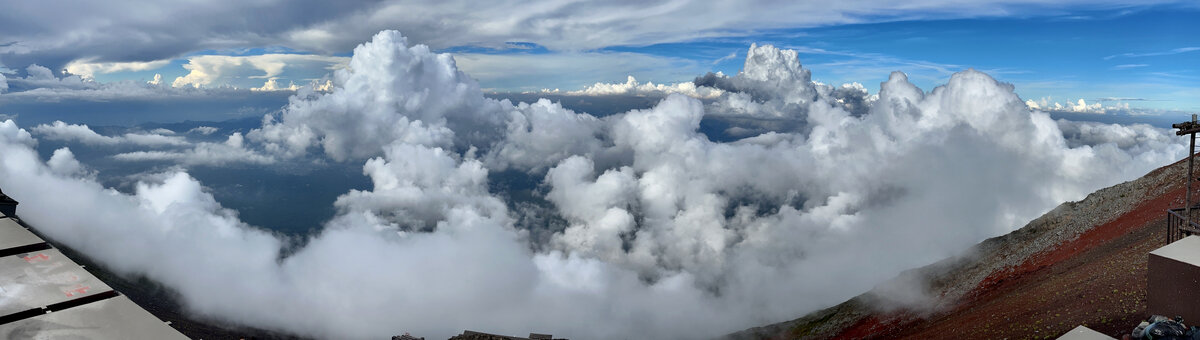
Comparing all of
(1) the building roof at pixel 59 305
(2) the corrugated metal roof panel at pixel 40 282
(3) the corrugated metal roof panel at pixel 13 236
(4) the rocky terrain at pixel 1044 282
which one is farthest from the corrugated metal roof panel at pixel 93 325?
(4) the rocky terrain at pixel 1044 282

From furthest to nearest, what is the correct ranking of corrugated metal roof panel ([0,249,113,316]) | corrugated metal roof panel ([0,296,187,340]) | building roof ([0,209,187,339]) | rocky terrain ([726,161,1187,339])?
rocky terrain ([726,161,1187,339])
corrugated metal roof panel ([0,249,113,316])
building roof ([0,209,187,339])
corrugated metal roof panel ([0,296,187,340])

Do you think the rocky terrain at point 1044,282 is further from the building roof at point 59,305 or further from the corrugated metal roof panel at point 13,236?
the corrugated metal roof panel at point 13,236

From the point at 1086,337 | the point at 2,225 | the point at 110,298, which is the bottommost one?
the point at 1086,337

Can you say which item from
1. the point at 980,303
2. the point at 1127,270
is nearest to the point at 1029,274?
the point at 980,303

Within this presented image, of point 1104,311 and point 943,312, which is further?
point 943,312

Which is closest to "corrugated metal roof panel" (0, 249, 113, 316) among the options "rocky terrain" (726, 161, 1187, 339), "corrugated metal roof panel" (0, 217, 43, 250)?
"corrugated metal roof panel" (0, 217, 43, 250)

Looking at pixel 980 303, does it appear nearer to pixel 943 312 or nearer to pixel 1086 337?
pixel 943 312

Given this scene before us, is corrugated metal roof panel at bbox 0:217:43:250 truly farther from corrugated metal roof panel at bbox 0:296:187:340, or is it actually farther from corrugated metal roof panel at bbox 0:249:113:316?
corrugated metal roof panel at bbox 0:296:187:340
